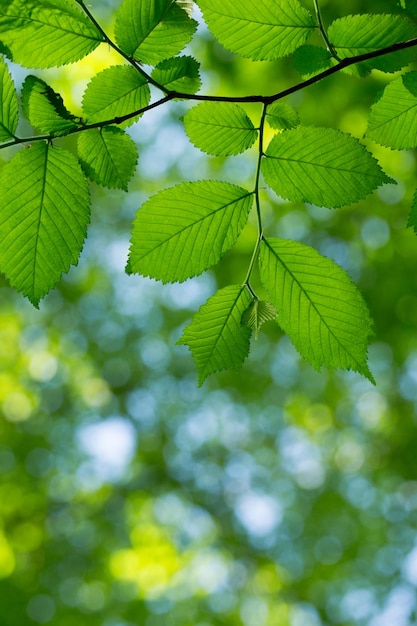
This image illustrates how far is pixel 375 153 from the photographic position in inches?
225

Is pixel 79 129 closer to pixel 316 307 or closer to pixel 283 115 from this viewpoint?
pixel 283 115

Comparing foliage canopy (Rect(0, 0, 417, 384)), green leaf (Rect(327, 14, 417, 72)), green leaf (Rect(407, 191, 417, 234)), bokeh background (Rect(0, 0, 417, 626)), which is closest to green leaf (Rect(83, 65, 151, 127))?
foliage canopy (Rect(0, 0, 417, 384))

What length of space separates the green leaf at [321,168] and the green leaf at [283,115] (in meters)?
0.05

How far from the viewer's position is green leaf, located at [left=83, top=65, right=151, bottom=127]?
75 cm

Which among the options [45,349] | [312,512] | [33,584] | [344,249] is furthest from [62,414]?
[344,249]

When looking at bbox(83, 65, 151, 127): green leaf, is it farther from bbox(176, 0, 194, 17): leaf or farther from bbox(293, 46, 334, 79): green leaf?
bbox(293, 46, 334, 79): green leaf

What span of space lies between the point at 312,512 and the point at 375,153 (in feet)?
17.1

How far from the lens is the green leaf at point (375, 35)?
74cm

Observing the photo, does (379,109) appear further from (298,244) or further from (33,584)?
(33,584)

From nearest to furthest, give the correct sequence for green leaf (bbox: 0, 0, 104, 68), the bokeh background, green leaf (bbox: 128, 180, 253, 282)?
green leaf (bbox: 0, 0, 104, 68), green leaf (bbox: 128, 180, 253, 282), the bokeh background

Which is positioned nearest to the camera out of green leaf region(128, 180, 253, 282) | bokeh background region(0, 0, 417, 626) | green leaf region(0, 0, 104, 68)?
green leaf region(0, 0, 104, 68)

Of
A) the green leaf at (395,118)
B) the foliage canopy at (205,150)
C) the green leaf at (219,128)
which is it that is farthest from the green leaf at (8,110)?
the green leaf at (395,118)

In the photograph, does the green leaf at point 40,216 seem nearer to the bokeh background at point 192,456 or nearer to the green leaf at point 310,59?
the green leaf at point 310,59

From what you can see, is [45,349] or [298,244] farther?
[45,349]
